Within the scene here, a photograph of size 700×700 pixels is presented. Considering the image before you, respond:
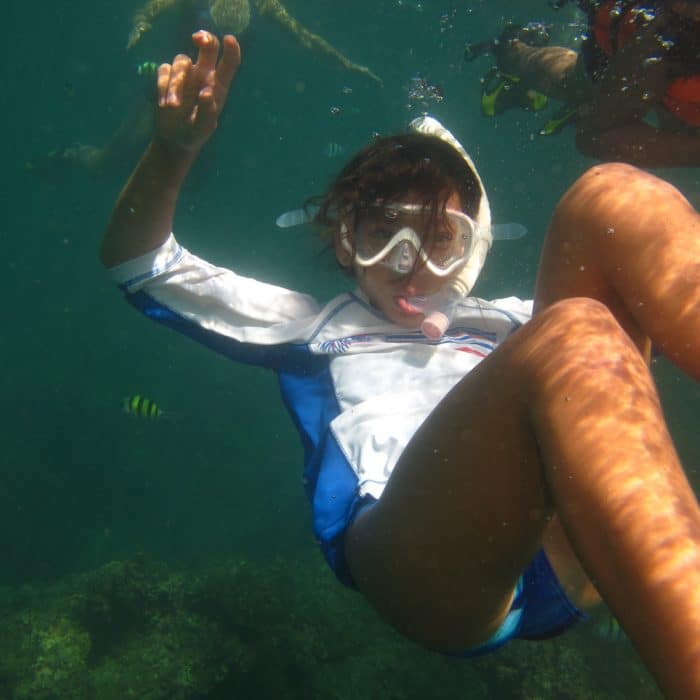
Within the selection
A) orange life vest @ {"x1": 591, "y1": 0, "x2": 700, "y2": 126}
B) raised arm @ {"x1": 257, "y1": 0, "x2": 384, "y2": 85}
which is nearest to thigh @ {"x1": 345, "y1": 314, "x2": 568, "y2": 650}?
orange life vest @ {"x1": 591, "y1": 0, "x2": 700, "y2": 126}

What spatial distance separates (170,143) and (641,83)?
3.19 meters

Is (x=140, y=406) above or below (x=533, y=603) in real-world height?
below

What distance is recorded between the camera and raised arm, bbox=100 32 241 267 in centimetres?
250

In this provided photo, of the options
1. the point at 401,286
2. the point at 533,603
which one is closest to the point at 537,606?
the point at 533,603

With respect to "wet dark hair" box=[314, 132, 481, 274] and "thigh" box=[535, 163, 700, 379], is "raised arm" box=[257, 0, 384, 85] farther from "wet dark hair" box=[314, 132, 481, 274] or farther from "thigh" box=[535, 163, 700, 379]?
"thigh" box=[535, 163, 700, 379]

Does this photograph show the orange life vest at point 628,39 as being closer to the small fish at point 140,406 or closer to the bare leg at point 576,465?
the bare leg at point 576,465

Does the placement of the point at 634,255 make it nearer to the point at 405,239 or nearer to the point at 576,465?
the point at 576,465

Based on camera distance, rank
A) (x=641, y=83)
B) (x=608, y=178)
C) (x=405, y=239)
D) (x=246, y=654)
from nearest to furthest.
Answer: (x=608, y=178) < (x=405, y=239) < (x=641, y=83) < (x=246, y=654)

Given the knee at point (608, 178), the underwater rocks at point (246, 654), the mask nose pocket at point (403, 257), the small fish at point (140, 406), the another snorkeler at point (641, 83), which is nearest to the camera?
the knee at point (608, 178)

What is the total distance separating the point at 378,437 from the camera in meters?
2.32

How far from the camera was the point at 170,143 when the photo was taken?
2.59 meters

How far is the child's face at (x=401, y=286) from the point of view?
2844 millimetres

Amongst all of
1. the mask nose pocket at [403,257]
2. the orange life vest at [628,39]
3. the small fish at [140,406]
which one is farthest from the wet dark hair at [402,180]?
the small fish at [140,406]

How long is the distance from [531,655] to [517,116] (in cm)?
3461
